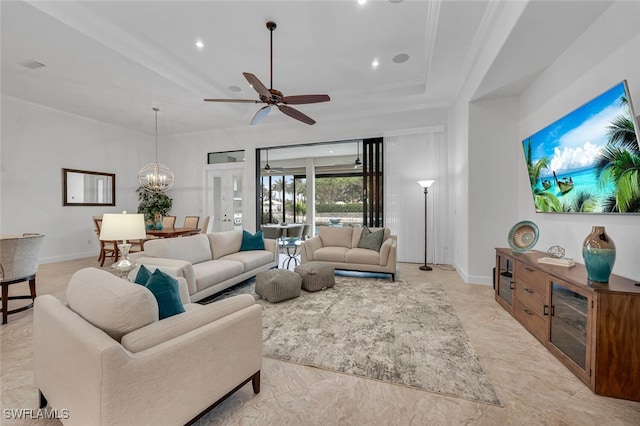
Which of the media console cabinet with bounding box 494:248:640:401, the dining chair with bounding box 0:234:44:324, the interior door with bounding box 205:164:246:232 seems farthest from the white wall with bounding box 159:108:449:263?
the dining chair with bounding box 0:234:44:324

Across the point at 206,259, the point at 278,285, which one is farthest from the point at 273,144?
the point at 278,285

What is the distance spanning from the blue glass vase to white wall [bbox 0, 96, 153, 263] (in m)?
8.35

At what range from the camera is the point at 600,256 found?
1.89 m

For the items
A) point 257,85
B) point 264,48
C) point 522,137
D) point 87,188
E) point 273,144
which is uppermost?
point 264,48

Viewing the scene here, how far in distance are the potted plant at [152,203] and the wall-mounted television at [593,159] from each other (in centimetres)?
784

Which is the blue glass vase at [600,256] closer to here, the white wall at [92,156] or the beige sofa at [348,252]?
the beige sofa at [348,252]

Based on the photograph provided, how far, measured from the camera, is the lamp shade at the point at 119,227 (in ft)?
7.62

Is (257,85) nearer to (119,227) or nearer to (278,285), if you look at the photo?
(119,227)

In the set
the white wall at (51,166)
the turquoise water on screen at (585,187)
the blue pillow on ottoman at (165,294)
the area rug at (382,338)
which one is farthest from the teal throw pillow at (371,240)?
the white wall at (51,166)

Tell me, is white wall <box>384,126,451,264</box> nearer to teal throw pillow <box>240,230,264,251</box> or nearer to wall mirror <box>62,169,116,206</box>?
teal throw pillow <box>240,230,264,251</box>

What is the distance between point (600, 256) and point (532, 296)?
32.2 inches

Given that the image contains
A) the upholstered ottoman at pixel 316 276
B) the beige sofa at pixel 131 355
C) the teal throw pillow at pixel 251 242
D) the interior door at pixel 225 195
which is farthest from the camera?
the interior door at pixel 225 195

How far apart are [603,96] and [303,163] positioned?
8.36 metres

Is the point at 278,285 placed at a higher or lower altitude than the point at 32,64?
lower
